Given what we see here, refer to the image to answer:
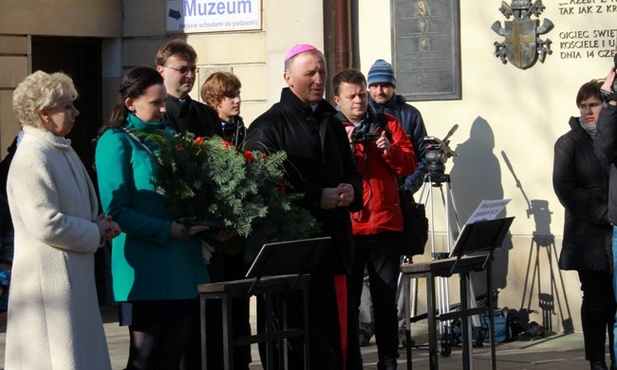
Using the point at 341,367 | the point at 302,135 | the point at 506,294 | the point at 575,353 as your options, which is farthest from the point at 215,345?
the point at 506,294

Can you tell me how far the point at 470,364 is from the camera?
772cm

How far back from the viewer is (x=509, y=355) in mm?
10133

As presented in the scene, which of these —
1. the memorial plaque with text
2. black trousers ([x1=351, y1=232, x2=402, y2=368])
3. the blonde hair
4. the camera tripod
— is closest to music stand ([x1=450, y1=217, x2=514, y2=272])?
black trousers ([x1=351, y1=232, x2=402, y2=368])

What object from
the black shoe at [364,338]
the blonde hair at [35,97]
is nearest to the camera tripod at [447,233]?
the black shoe at [364,338]

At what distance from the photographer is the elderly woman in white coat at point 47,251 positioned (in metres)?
5.95

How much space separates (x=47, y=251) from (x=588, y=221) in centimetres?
409

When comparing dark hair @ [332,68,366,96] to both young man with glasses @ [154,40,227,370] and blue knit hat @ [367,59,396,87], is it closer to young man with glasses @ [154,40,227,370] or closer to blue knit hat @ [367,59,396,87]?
young man with glasses @ [154,40,227,370]

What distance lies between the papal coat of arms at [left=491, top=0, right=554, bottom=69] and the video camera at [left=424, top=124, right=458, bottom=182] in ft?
3.41

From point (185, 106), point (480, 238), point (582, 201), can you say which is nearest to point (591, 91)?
point (582, 201)

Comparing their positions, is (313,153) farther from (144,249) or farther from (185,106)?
(144,249)

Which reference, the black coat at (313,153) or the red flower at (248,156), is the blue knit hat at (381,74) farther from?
the red flower at (248,156)

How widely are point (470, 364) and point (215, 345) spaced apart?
1.41 meters

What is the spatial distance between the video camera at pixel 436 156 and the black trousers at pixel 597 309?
2089mm

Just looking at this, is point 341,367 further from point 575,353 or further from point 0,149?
point 0,149
